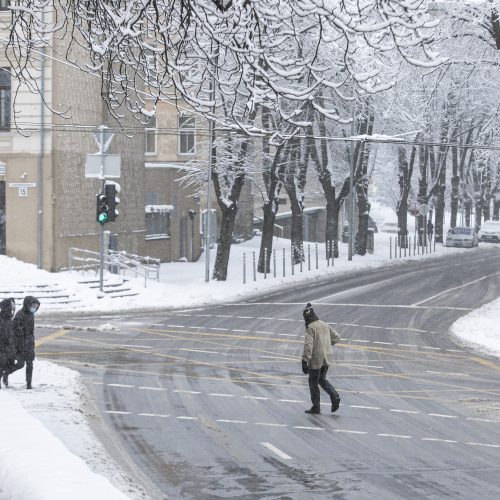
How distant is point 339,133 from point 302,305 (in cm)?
1819

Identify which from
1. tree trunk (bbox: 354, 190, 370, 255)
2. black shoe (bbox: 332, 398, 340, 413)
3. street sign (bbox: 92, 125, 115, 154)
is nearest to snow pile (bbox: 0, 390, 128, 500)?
black shoe (bbox: 332, 398, 340, 413)

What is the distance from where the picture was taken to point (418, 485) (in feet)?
41.8

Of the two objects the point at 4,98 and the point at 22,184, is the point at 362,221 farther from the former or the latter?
the point at 4,98

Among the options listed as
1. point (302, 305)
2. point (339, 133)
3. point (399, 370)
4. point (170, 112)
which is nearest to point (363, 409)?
point (399, 370)

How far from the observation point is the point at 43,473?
9680mm

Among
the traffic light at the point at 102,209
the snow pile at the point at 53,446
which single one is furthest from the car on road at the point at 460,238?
the snow pile at the point at 53,446

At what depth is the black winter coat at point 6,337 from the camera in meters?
19.0

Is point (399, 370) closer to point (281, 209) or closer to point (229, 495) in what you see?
point (229, 495)

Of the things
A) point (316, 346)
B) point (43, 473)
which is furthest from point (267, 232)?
point (43, 473)

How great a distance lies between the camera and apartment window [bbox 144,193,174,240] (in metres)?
53.9

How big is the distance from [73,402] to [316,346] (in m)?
3.73

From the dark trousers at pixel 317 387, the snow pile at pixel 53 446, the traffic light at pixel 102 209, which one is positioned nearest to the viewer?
the snow pile at pixel 53 446

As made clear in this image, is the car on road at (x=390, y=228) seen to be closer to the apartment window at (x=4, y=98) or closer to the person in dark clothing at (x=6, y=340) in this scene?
the apartment window at (x=4, y=98)

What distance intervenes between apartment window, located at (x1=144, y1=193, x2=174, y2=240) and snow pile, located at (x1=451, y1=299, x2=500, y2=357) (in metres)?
21.5
